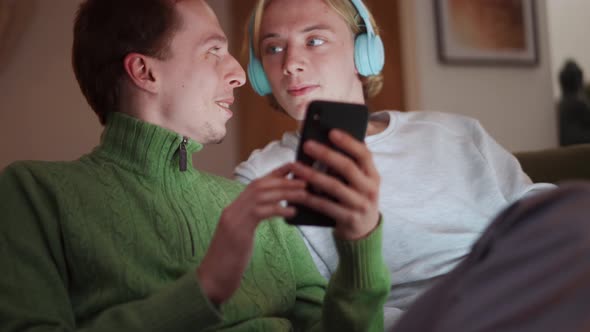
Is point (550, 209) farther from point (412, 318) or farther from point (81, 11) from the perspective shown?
point (81, 11)

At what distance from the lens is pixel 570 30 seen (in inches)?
182

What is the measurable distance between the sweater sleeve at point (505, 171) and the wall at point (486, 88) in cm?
157

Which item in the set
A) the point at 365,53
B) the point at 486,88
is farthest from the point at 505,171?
the point at 486,88

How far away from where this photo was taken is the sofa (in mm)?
1713

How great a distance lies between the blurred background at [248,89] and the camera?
2959mm

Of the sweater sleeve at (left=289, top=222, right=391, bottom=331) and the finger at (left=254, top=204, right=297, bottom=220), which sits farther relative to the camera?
the sweater sleeve at (left=289, top=222, right=391, bottom=331)

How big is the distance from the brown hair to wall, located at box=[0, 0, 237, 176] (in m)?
1.85

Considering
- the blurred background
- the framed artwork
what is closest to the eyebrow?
the blurred background

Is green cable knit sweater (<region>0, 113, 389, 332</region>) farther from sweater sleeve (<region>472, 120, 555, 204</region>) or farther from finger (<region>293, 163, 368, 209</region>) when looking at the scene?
sweater sleeve (<region>472, 120, 555, 204</region>)

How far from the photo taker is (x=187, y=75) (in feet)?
3.86

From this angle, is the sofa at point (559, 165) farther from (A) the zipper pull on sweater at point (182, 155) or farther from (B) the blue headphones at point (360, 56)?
(A) the zipper pull on sweater at point (182, 155)

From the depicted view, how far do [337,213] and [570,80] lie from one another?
3545 mm

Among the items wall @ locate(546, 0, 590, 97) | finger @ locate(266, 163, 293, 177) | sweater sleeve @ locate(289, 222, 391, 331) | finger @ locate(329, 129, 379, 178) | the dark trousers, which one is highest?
wall @ locate(546, 0, 590, 97)

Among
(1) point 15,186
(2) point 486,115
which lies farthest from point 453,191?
(2) point 486,115
